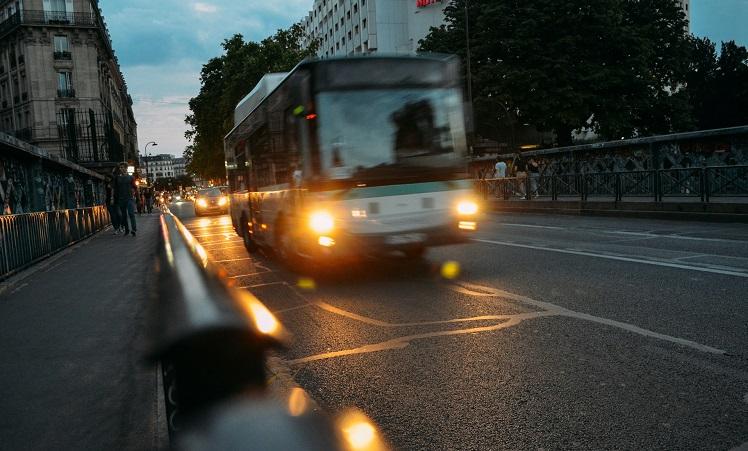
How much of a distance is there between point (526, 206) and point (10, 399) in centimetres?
2008

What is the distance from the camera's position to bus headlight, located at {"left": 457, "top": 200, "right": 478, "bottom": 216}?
8133 mm

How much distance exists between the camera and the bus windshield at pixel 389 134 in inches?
295

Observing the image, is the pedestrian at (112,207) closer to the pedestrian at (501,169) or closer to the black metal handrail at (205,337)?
the pedestrian at (501,169)

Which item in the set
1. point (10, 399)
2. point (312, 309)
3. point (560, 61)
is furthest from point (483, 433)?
point (560, 61)

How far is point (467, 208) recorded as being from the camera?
322 inches

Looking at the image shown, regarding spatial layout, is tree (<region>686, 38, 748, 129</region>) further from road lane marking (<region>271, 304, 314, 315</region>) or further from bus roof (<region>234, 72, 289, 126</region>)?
road lane marking (<region>271, 304, 314, 315</region>)

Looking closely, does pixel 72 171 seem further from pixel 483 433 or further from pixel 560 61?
pixel 560 61

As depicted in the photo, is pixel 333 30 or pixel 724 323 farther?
pixel 333 30

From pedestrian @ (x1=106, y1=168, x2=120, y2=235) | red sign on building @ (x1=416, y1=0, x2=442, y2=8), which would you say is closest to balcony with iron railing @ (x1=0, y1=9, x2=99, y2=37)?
red sign on building @ (x1=416, y1=0, x2=442, y2=8)

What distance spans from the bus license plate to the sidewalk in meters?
2.92

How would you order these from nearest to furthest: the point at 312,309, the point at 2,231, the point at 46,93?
the point at 312,309
the point at 2,231
the point at 46,93

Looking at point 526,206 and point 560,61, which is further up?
point 560,61

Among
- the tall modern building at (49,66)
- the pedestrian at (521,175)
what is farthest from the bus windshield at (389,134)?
the tall modern building at (49,66)

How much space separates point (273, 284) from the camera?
807cm
